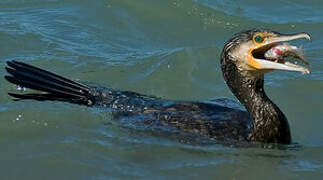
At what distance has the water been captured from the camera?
6766 millimetres

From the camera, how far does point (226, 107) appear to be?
7684 mm

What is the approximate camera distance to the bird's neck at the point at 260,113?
7.15 m

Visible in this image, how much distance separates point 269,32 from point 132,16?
4.06 metres

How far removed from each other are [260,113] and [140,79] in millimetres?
2069

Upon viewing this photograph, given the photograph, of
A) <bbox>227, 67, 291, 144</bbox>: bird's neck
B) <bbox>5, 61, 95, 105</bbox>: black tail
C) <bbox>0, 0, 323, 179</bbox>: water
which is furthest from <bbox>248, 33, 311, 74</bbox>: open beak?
<bbox>5, 61, 95, 105</bbox>: black tail

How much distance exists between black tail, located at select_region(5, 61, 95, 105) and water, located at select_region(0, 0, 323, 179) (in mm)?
106

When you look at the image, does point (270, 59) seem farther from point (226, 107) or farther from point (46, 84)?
point (46, 84)

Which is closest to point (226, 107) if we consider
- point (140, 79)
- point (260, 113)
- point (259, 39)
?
point (260, 113)

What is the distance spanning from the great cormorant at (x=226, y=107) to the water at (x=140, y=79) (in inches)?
6.0

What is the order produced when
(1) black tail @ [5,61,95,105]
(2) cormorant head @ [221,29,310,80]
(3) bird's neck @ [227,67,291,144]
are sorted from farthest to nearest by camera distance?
1. (1) black tail @ [5,61,95,105]
2. (3) bird's neck @ [227,67,291,144]
3. (2) cormorant head @ [221,29,310,80]

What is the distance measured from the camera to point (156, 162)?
6.80m

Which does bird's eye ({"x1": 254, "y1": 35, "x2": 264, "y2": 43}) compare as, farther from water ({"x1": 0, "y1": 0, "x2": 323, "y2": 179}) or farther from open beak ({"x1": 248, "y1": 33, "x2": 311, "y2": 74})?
water ({"x1": 0, "y1": 0, "x2": 323, "y2": 179})

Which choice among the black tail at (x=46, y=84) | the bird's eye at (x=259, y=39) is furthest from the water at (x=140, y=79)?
the bird's eye at (x=259, y=39)

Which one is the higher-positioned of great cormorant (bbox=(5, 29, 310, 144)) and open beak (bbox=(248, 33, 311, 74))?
open beak (bbox=(248, 33, 311, 74))
